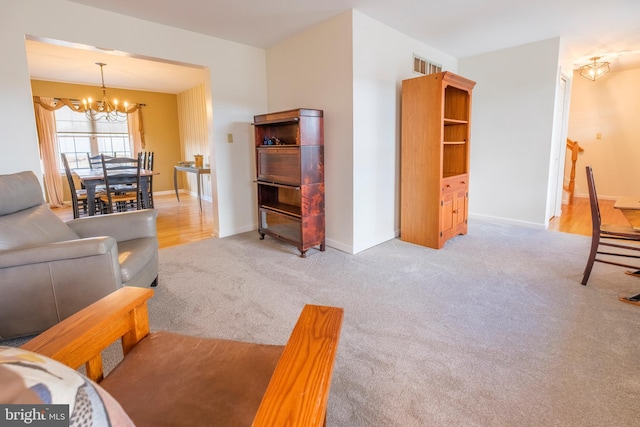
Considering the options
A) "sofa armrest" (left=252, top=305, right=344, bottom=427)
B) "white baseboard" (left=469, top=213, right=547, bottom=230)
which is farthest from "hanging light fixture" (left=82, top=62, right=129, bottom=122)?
"sofa armrest" (left=252, top=305, right=344, bottom=427)

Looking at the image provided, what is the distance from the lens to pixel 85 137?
704 centimetres

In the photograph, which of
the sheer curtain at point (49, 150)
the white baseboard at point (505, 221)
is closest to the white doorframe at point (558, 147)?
the white baseboard at point (505, 221)

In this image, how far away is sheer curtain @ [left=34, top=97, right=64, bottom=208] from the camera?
6293 millimetres

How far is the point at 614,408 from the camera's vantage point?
1.46m

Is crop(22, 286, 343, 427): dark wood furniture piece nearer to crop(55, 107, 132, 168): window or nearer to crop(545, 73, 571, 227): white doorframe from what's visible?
crop(545, 73, 571, 227): white doorframe

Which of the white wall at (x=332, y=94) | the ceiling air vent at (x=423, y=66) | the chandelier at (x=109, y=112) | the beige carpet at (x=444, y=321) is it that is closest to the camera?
the beige carpet at (x=444, y=321)

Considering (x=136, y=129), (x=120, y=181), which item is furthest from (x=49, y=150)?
(x=120, y=181)

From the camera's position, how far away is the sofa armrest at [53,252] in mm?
1773

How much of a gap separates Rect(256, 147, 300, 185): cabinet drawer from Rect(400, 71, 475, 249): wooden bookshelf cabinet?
4.30 ft

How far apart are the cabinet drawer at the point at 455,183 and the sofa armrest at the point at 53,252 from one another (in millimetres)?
3195

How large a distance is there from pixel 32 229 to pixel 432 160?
137 inches

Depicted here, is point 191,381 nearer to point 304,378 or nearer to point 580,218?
point 304,378

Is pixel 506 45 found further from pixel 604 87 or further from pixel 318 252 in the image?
pixel 318 252

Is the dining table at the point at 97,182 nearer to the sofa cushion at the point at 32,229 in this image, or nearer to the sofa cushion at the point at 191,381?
the sofa cushion at the point at 32,229
